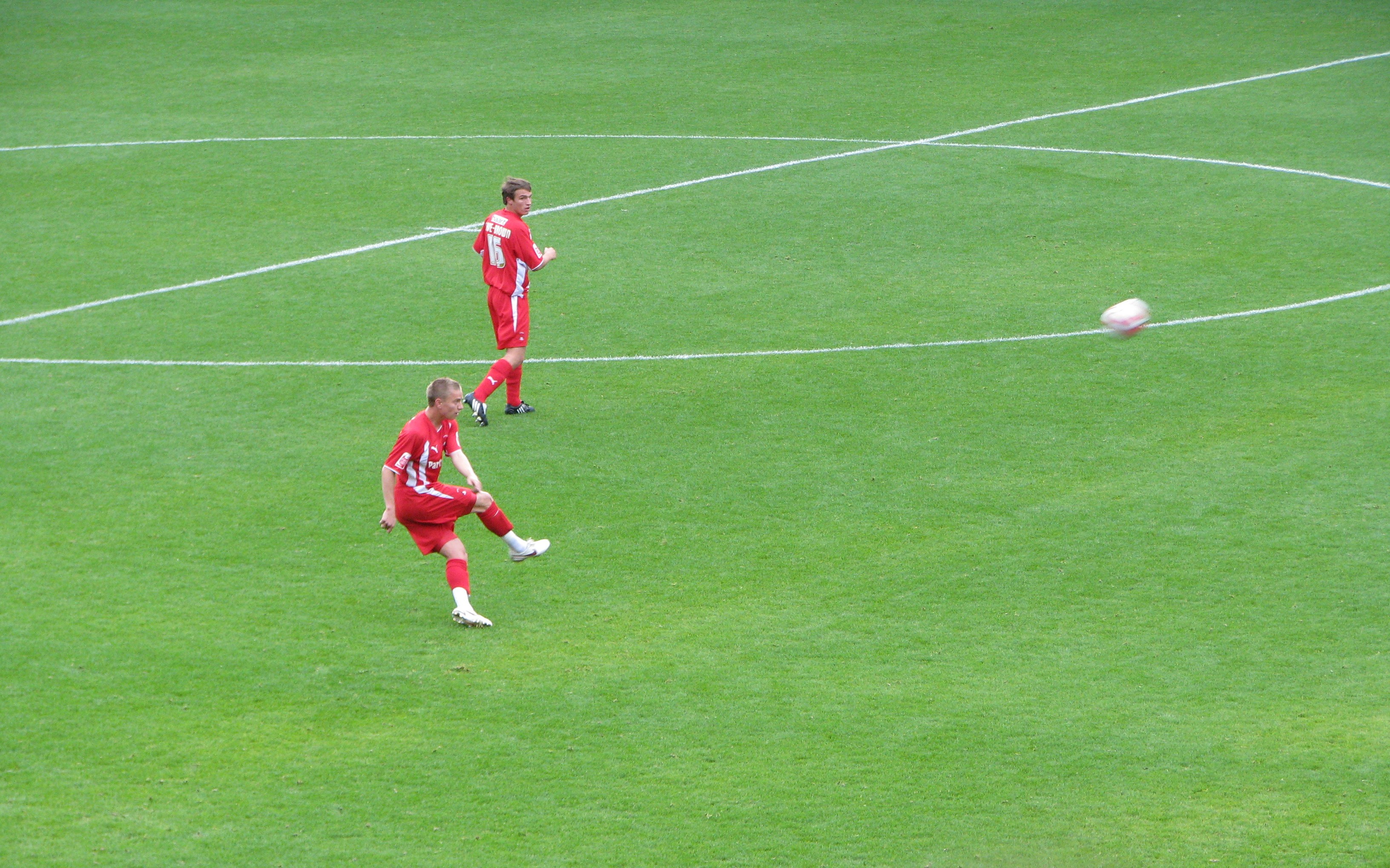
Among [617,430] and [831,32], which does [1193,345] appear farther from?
[831,32]

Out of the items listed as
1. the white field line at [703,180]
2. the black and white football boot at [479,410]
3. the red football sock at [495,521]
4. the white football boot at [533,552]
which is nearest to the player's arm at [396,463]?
the red football sock at [495,521]

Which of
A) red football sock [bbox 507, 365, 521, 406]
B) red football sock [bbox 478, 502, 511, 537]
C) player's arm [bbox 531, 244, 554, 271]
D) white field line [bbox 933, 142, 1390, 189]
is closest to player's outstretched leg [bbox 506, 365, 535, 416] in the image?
red football sock [bbox 507, 365, 521, 406]

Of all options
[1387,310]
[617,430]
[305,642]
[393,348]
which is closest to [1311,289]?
[1387,310]

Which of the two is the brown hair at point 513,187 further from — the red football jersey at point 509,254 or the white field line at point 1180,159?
the white field line at point 1180,159

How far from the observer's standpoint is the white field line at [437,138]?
25.9 meters

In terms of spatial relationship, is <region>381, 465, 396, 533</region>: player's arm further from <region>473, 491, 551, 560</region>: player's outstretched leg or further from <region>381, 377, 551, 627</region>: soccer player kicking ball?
<region>473, 491, 551, 560</region>: player's outstretched leg

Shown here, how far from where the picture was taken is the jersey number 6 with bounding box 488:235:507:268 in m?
14.9

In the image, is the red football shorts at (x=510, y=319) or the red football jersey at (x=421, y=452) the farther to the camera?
the red football shorts at (x=510, y=319)

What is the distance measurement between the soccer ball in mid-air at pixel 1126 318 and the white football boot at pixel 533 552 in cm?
528

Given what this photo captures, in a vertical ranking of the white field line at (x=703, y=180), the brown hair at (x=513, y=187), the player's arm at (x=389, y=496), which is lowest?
the white field line at (x=703, y=180)

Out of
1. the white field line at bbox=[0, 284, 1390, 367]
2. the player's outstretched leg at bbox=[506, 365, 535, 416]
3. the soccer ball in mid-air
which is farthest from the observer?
the white field line at bbox=[0, 284, 1390, 367]

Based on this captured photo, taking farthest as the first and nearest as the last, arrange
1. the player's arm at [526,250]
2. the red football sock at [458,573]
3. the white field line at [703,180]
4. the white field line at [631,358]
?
the white field line at [703,180] → the white field line at [631,358] → the player's arm at [526,250] → the red football sock at [458,573]

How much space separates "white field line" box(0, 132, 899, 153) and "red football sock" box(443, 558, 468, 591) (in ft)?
52.2

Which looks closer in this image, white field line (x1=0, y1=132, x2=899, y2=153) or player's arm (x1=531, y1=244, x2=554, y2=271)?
player's arm (x1=531, y1=244, x2=554, y2=271)
